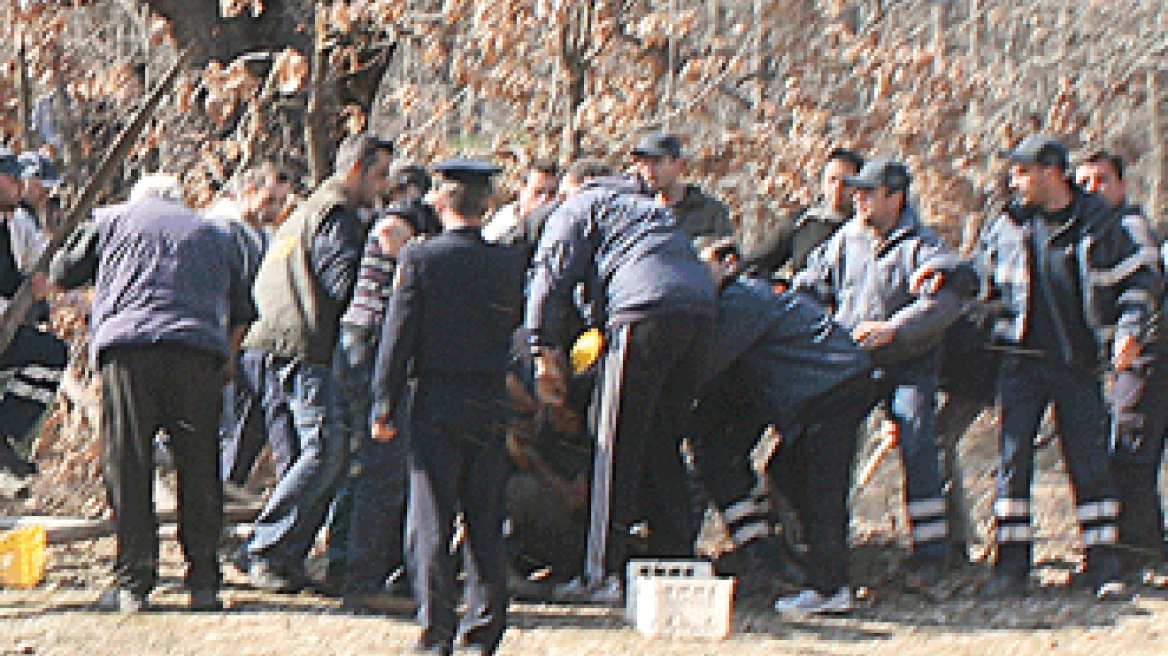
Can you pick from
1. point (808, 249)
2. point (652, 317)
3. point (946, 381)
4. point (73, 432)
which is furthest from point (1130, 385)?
point (73, 432)

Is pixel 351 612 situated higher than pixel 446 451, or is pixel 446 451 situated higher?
pixel 446 451

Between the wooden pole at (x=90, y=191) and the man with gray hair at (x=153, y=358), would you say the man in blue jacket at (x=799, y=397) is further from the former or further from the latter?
the wooden pole at (x=90, y=191)

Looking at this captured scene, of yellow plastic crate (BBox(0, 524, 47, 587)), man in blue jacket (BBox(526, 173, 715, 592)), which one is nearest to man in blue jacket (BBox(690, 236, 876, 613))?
man in blue jacket (BBox(526, 173, 715, 592))

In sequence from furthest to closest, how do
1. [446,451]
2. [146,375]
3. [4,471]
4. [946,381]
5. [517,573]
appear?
1. [4,471]
2. [946,381]
3. [517,573]
4. [146,375]
5. [446,451]

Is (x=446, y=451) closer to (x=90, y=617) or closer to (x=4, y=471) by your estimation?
(x=90, y=617)

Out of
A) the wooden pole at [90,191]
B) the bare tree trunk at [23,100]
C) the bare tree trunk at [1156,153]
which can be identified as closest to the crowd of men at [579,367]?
the wooden pole at [90,191]

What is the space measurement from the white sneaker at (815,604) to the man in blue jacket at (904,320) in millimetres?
672

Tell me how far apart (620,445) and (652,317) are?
57cm

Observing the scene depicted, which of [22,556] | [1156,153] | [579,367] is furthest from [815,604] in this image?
[1156,153]

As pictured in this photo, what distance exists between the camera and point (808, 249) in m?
10.8

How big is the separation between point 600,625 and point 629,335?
1.24m

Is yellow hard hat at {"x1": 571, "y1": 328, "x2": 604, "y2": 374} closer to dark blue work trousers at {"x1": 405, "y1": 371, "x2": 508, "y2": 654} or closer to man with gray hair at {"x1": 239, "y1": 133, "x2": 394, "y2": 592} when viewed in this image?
man with gray hair at {"x1": 239, "y1": 133, "x2": 394, "y2": 592}

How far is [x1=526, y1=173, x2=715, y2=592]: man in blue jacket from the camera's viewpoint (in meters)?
9.02

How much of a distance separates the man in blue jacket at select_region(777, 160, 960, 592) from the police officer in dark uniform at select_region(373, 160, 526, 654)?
2.31 meters
